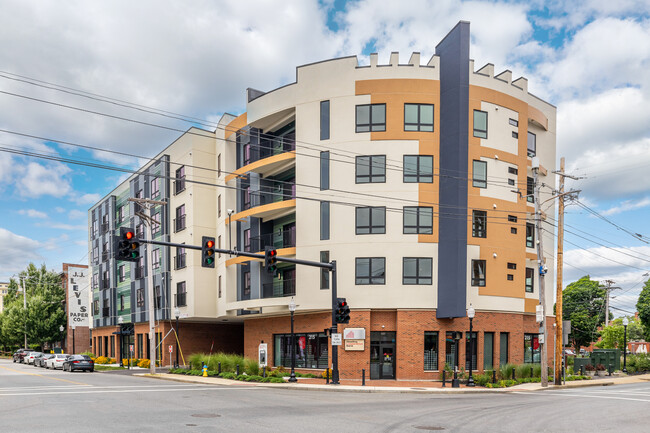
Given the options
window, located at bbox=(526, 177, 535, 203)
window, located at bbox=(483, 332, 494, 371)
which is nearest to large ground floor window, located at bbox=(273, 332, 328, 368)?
window, located at bbox=(483, 332, 494, 371)

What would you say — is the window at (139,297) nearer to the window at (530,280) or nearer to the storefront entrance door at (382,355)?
the storefront entrance door at (382,355)

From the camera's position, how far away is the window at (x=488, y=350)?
32250 millimetres

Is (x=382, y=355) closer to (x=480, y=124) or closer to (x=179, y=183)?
(x=480, y=124)

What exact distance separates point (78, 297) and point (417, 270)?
5203 cm

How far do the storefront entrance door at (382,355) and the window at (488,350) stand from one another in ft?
18.5

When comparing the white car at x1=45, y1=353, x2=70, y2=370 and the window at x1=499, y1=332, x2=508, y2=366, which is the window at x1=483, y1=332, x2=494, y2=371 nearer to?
the window at x1=499, y1=332, x2=508, y2=366

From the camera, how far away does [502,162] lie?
111ft

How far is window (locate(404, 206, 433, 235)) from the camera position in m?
31.6

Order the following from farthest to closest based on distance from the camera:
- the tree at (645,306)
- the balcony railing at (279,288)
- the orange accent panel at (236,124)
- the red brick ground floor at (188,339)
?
the tree at (645,306)
the red brick ground floor at (188,339)
the orange accent panel at (236,124)
the balcony railing at (279,288)

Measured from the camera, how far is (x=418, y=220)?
104 feet

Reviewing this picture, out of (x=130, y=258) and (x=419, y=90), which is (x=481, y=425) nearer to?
(x=130, y=258)

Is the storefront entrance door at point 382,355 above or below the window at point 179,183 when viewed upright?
below

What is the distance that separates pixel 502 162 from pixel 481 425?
73.1ft

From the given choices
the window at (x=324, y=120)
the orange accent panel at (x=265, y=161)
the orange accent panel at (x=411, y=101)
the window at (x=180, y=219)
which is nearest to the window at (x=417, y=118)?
the orange accent panel at (x=411, y=101)
